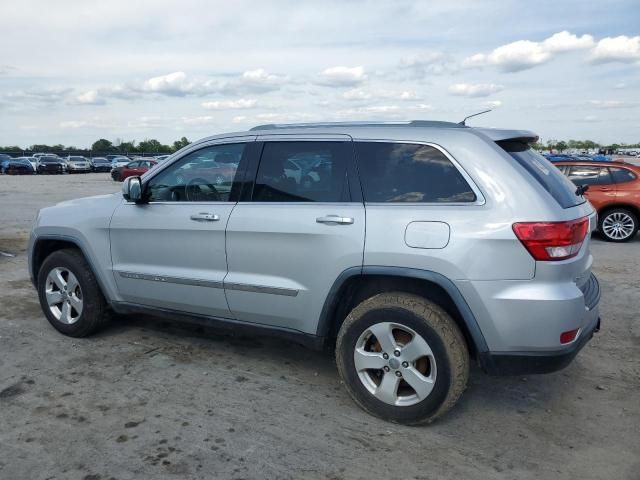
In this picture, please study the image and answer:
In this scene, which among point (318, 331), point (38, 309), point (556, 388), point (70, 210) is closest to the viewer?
point (318, 331)

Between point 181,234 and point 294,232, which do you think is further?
point 181,234

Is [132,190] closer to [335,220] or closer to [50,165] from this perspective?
[335,220]

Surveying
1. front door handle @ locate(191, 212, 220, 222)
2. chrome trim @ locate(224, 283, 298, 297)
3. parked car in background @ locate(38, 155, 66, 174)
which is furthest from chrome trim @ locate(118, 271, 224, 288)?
parked car in background @ locate(38, 155, 66, 174)

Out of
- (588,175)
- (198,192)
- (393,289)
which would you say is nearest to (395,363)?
(393,289)

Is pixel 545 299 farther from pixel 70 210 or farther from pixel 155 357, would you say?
pixel 70 210

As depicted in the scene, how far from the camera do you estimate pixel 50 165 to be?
43.4m

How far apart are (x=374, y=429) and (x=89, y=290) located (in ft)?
8.84

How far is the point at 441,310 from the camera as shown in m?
3.37

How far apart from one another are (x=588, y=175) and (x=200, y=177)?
9124mm

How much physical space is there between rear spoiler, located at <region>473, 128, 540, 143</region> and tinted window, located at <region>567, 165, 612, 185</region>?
795 cm

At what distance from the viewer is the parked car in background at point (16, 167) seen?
40969mm

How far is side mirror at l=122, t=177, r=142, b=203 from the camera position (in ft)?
14.4

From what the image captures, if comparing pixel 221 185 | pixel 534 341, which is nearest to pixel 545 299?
pixel 534 341

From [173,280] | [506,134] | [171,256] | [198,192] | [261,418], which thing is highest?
[506,134]
